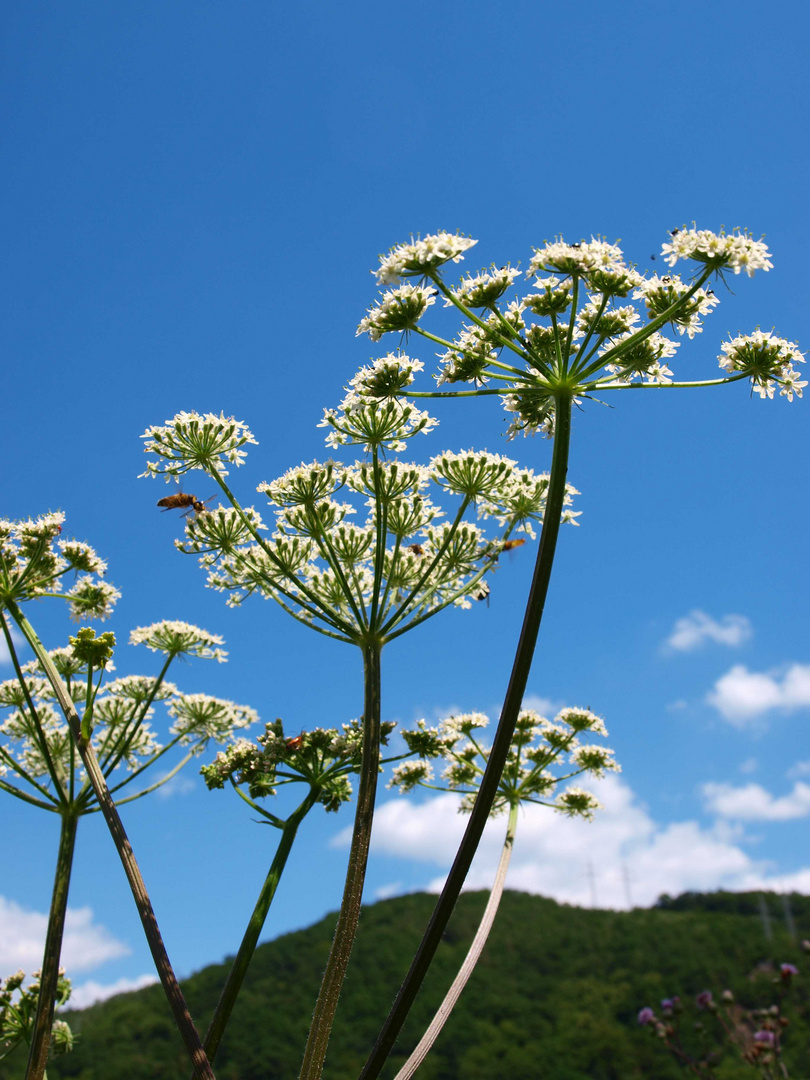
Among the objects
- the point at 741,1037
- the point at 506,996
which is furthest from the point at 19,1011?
Result: the point at 506,996

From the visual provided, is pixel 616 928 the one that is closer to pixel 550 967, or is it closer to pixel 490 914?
pixel 550 967

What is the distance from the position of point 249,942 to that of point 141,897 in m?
0.98

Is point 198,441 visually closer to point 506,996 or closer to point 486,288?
point 486,288

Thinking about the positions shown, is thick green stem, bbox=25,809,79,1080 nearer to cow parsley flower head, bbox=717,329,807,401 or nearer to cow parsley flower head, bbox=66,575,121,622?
cow parsley flower head, bbox=66,575,121,622

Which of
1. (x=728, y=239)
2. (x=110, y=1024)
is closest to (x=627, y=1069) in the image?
(x=110, y=1024)

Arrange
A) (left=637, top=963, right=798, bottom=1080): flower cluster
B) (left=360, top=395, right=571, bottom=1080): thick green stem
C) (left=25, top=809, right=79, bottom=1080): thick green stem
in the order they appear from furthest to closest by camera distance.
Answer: (left=637, top=963, right=798, bottom=1080): flower cluster → (left=25, top=809, right=79, bottom=1080): thick green stem → (left=360, top=395, right=571, bottom=1080): thick green stem

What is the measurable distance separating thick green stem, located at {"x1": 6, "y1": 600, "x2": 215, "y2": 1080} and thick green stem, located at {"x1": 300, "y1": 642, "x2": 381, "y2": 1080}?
0.72 metres

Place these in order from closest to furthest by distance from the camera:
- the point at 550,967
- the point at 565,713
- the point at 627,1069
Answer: the point at 565,713 → the point at 627,1069 → the point at 550,967

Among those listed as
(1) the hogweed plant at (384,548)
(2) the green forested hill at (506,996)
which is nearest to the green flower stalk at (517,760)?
(1) the hogweed plant at (384,548)

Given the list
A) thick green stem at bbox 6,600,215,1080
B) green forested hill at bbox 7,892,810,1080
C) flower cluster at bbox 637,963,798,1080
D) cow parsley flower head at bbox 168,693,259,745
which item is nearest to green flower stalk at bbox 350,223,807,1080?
thick green stem at bbox 6,600,215,1080

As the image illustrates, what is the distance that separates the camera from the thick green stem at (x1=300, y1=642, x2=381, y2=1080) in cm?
530

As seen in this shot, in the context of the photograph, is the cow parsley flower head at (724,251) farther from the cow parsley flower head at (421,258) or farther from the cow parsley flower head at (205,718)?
the cow parsley flower head at (205,718)

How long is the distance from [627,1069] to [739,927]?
114ft

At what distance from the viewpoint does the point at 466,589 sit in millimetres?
7949
